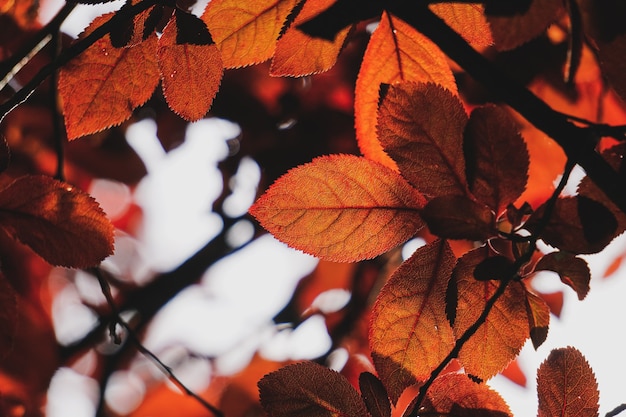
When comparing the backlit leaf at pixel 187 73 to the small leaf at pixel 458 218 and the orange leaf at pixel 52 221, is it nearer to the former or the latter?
the orange leaf at pixel 52 221

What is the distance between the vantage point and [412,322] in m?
0.52

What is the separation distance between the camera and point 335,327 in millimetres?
2295

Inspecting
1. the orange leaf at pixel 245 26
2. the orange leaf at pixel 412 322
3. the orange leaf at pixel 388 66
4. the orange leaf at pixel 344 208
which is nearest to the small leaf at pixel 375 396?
the orange leaf at pixel 412 322

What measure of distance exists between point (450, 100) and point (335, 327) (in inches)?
76.8

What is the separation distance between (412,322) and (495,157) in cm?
19

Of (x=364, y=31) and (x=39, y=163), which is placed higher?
(x=39, y=163)

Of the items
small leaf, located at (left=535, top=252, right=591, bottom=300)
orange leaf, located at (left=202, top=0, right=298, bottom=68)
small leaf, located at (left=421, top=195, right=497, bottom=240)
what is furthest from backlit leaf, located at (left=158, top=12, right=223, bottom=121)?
small leaf, located at (left=535, top=252, right=591, bottom=300)

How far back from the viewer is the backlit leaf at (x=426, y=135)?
0.45 metres

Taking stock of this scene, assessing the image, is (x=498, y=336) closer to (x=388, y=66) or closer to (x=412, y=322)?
(x=412, y=322)

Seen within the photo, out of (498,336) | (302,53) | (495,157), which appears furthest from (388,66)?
(498,336)

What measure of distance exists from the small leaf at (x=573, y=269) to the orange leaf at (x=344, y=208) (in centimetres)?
13

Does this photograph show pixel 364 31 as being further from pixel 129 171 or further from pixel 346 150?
pixel 129 171

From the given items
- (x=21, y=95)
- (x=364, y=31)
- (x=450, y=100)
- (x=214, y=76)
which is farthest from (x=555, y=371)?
(x=364, y=31)

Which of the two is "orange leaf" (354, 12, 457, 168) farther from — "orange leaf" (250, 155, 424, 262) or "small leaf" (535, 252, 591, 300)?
"small leaf" (535, 252, 591, 300)
